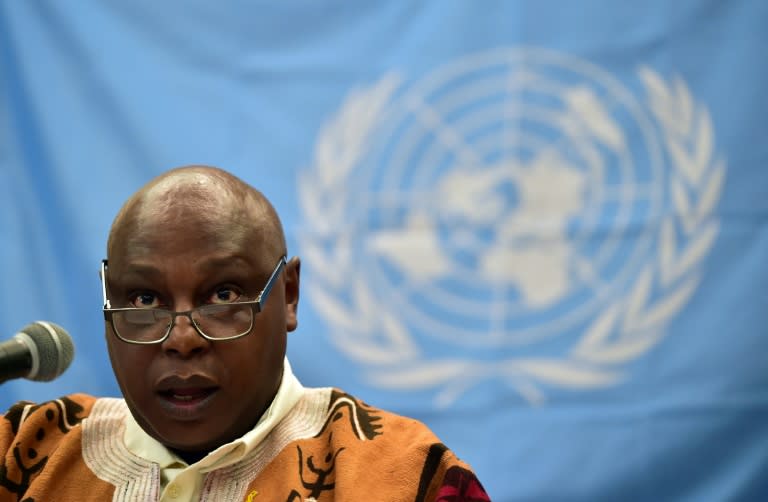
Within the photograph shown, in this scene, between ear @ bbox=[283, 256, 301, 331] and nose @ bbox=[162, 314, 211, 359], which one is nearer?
nose @ bbox=[162, 314, 211, 359]

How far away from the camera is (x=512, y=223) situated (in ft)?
9.52

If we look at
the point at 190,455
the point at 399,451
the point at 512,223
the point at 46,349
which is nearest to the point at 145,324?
the point at 46,349

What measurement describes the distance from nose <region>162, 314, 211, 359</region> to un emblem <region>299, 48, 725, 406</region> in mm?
1363

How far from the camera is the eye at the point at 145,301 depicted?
1546mm

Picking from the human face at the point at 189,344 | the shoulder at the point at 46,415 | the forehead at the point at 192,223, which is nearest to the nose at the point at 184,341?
the human face at the point at 189,344

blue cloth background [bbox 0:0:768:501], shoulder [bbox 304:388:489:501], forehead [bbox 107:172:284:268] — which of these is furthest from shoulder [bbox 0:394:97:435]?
blue cloth background [bbox 0:0:768:501]

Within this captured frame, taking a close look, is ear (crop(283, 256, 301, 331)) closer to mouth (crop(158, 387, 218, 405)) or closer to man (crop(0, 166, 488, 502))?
man (crop(0, 166, 488, 502))

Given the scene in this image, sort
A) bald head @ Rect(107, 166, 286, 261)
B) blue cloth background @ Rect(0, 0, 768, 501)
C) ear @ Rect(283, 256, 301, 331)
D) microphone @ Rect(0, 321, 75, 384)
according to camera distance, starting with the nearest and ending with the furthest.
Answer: microphone @ Rect(0, 321, 75, 384), bald head @ Rect(107, 166, 286, 261), ear @ Rect(283, 256, 301, 331), blue cloth background @ Rect(0, 0, 768, 501)

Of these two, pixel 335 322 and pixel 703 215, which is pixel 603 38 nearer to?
pixel 703 215

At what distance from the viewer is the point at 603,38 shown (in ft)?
9.36

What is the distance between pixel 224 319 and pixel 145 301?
13 centimetres

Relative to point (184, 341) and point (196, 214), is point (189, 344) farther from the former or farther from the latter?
point (196, 214)

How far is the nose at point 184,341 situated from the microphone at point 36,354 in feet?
0.52

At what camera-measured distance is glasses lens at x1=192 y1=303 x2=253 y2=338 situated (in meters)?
1.51
